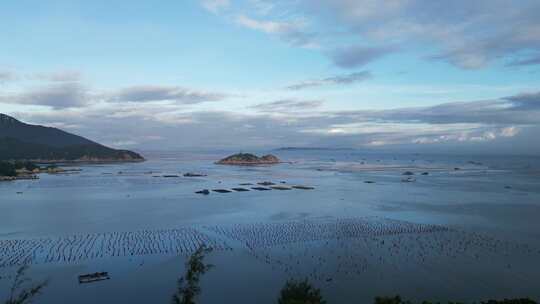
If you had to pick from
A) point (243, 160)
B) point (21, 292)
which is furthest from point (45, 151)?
point (21, 292)

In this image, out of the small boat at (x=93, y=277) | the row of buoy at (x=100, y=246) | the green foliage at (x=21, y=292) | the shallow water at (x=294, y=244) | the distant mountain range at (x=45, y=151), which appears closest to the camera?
the green foliage at (x=21, y=292)

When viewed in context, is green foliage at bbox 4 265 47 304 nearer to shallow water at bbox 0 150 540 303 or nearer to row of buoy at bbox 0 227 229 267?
shallow water at bbox 0 150 540 303

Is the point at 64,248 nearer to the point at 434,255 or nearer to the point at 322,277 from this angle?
the point at 322,277

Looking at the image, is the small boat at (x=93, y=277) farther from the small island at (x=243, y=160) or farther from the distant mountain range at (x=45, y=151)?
the distant mountain range at (x=45, y=151)

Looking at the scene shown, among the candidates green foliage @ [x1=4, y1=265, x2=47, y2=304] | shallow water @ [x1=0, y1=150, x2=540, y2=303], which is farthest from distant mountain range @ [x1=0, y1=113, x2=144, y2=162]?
green foliage @ [x1=4, y1=265, x2=47, y2=304]

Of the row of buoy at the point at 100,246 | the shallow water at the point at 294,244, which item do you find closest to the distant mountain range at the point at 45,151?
the shallow water at the point at 294,244

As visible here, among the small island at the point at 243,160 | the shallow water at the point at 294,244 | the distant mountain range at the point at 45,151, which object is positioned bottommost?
the shallow water at the point at 294,244

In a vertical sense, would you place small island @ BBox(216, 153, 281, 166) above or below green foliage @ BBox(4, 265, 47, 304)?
above

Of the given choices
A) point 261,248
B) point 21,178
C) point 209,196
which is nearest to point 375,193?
point 209,196

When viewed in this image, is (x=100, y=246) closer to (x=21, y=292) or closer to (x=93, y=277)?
(x=93, y=277)
